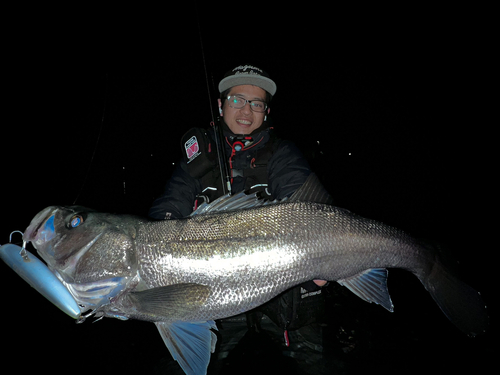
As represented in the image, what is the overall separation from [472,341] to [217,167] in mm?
3306

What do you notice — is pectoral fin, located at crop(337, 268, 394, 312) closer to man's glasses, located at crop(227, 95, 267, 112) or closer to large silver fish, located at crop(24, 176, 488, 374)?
large silver fish, located at crop(24, 176, 488, 374)

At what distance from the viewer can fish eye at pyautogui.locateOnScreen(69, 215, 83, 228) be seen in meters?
1.50

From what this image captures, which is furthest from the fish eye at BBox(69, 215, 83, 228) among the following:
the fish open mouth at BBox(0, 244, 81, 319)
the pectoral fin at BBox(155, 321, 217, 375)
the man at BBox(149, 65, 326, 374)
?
the man at BBox(149, 65, 326, 374)

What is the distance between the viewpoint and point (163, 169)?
23281 millimetres

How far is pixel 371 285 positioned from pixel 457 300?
65 centimetres

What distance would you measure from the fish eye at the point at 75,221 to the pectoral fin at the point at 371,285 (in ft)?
5.20

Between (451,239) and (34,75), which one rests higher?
(34,75)

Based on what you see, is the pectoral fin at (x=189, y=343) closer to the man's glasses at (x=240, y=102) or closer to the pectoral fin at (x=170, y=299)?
the pectoral fin at (x=170, y=299)

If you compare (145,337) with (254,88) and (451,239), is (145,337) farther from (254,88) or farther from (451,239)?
(451,239)

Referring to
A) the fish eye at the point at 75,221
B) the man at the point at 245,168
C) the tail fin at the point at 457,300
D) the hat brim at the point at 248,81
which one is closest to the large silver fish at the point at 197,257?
the fish eye at the point at 75,221

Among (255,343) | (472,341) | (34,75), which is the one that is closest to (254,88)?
(255,343)

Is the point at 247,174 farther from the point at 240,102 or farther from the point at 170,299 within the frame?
the point at 170,299

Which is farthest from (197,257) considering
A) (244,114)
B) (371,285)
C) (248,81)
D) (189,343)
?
(248,81)

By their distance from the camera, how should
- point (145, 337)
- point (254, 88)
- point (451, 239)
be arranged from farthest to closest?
point (451, 239) → point (145, 337) → point (254, 88)
